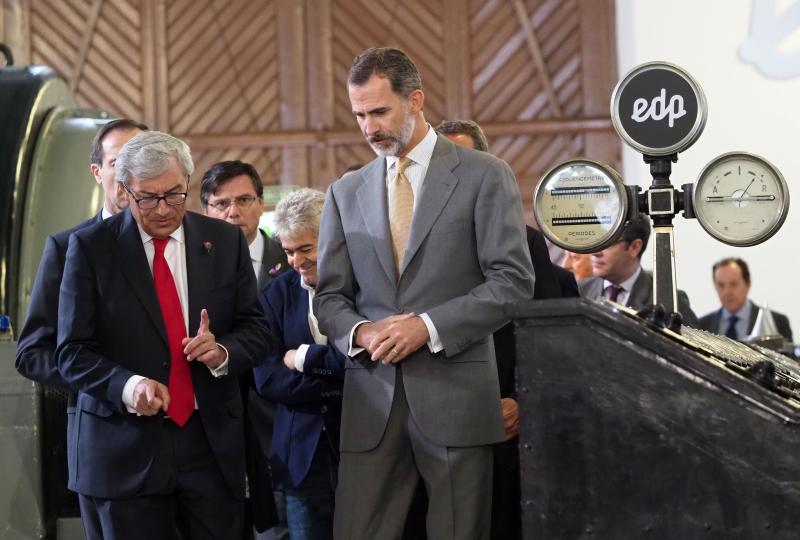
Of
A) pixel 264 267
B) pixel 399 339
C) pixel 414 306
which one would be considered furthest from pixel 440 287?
pixel 264 267

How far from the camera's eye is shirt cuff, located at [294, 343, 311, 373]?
3.35 meters

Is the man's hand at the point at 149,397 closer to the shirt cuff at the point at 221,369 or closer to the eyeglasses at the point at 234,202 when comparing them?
the shirt cuff at the point at 221,369

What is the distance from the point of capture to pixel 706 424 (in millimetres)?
2273

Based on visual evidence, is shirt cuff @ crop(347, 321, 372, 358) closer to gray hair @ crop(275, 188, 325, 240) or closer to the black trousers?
the black trousers

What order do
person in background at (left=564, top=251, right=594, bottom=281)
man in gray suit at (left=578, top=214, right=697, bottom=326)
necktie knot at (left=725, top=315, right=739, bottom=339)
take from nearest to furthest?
man in gray suit at (left=578, top=214, right=697, bottom=326) < person in background at (left=564, top=251, right=594, bottom=281) < necktie knot at (left=725, top=315, right=739, bottom=339)

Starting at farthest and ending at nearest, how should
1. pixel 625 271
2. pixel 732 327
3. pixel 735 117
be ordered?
pixel 735 117 < pixel 732 327 < pixel 625 271

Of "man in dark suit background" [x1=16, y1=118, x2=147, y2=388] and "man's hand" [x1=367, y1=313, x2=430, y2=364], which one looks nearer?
"man's hand" [x1=367, y1=313, x2=430, y2=364]

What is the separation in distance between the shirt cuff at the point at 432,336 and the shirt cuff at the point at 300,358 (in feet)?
2.15

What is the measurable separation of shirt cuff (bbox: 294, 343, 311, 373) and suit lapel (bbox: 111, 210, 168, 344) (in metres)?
0.59

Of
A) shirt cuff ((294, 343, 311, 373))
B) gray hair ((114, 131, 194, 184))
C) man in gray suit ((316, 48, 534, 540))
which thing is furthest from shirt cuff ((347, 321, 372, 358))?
gray hair ((114, 131, 194, 184))

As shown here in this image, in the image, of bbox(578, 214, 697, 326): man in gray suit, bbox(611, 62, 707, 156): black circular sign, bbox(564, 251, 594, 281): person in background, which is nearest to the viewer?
bbox(611, 62, 707, 156): black circular sign

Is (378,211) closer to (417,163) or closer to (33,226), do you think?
(417,163)

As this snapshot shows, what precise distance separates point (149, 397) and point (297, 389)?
2.48 ft

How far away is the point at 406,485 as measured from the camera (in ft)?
9.46
